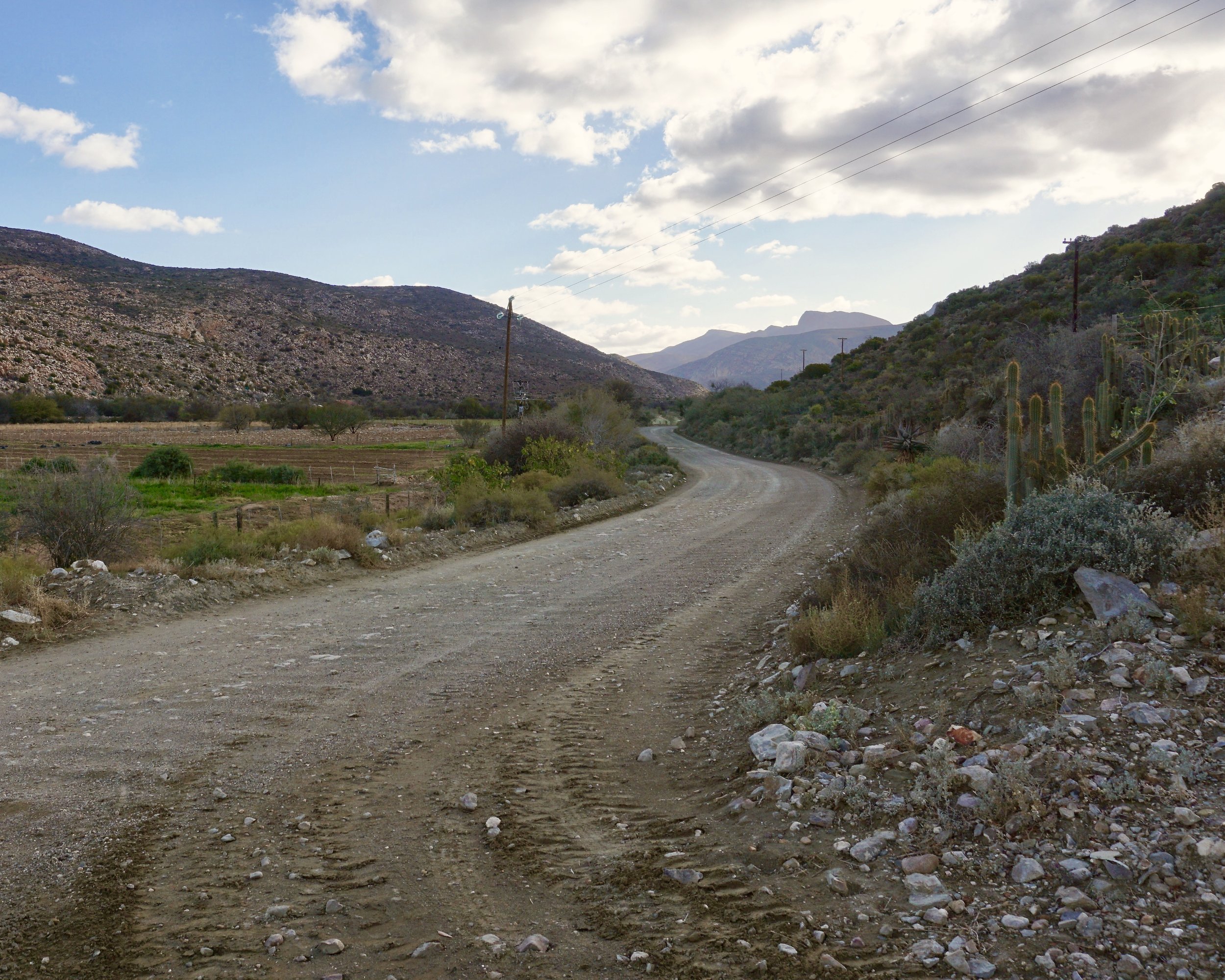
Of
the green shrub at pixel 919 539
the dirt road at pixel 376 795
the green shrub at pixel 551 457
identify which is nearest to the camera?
the dirt road at pixel 376 795

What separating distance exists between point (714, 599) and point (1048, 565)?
5.69 metres

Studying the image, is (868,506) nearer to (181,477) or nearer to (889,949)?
(889,949)

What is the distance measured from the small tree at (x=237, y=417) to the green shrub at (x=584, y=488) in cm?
5553

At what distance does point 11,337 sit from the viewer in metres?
76.7

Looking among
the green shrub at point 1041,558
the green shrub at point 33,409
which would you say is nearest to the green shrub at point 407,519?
the green shrub at point 1041,558

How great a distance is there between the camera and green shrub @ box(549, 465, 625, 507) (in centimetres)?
2284

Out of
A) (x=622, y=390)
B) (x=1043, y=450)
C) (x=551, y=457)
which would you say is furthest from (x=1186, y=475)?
(x=622, y=390)

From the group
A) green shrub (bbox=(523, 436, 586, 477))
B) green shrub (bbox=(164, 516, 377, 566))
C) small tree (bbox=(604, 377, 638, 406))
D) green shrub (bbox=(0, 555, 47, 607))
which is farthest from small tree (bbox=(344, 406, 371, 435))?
green shrub (bbox=(0, 555, 47, 607))

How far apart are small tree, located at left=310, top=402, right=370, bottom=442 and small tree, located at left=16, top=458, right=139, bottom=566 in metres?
52.3

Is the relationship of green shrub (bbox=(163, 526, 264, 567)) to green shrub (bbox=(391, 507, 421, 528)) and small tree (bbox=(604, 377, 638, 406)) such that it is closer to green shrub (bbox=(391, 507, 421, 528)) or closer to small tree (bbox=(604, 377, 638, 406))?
green shrub (bbox=(391, 507, 421, 528))

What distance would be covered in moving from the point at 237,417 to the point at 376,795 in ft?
238

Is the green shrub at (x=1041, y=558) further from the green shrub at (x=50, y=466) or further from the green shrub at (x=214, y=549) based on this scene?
the green shrub at (x=50, y=466)

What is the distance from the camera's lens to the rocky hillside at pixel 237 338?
3196 inches

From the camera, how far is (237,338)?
96062 mm
